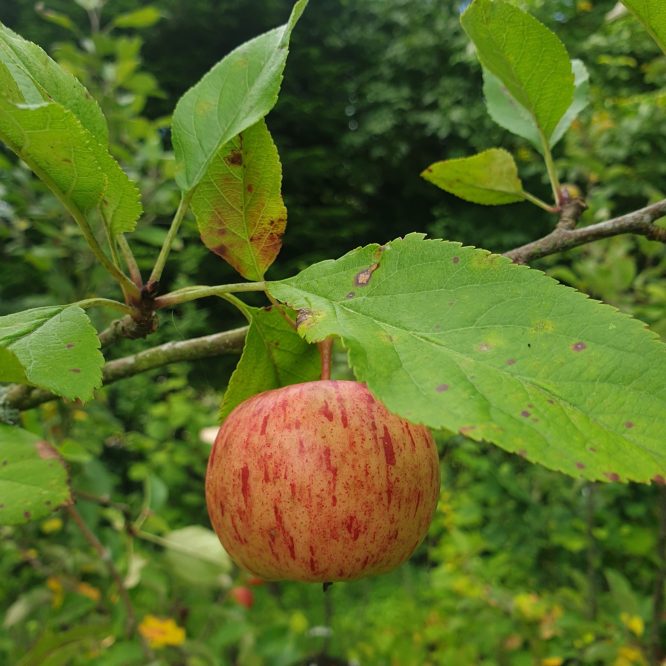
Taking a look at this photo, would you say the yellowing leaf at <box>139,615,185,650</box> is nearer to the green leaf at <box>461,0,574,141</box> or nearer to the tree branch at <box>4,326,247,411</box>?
the tree branch at <box>4,326,247,411</box>

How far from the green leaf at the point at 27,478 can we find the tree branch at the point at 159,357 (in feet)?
0.10

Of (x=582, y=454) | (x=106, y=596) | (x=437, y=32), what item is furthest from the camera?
(x=437, y=32)

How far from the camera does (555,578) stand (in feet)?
7.72

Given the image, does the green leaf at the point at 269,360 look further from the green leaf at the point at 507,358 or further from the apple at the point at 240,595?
the apple at the point at 240,595

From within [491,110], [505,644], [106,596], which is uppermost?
[491,110]

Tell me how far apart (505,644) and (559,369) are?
6.02 ft

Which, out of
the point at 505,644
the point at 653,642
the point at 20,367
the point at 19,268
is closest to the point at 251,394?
the point at 20,367

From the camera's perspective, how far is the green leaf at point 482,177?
66 cm

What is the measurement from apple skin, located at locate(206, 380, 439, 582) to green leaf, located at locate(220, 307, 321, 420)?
51 mm

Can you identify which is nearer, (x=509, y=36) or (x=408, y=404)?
(x=408, y=404)

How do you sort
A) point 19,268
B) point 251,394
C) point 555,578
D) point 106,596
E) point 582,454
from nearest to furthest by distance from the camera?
1. point 582,454
2. point 251,394
3. point 106,596
4. point 555,578
5. point 19,268

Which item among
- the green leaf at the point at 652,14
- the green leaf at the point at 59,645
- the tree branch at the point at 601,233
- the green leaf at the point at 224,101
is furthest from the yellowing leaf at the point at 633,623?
the green leaf at the point at 224,101

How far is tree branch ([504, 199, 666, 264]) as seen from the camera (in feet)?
1.69

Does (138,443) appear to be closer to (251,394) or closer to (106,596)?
Answer: (106,596)
